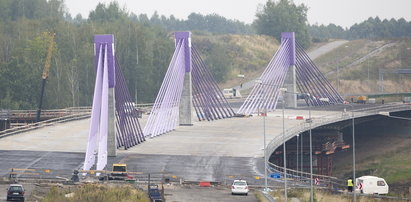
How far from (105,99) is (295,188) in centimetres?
2275

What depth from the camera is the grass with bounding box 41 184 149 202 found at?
6525 centimetres

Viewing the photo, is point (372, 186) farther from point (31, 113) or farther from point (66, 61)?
point (66, 61)

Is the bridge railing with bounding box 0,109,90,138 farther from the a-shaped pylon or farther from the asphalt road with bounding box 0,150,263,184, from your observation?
the a-shaped pylon

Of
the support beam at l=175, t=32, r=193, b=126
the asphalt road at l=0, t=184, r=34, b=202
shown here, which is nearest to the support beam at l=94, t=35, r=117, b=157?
the asphalt road at l=0, t=184, r=34, b=202

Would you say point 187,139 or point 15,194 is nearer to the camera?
point 15,194

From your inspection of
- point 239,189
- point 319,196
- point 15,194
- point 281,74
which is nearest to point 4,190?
point 15,194

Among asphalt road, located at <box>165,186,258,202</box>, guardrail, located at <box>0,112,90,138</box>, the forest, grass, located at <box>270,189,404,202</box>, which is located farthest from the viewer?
the forest

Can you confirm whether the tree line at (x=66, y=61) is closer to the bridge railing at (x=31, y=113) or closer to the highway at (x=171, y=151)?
the bridge railing at (x=31, y=113)

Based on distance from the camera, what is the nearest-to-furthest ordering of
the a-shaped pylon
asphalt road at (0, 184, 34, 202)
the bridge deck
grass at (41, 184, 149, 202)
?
grass at (41, 184, 149, 202) → asphalt road at (0, 184, 34, 202) → the bridge deck → the a-shaped pylon

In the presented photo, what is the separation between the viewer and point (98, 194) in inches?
2633

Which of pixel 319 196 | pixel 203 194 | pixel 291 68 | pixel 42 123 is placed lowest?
pixel 319 196

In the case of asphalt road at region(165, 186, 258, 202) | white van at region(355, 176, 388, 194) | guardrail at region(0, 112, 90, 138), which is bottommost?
white van at region(355, 176, 388, 194)

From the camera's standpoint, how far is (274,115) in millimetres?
138875

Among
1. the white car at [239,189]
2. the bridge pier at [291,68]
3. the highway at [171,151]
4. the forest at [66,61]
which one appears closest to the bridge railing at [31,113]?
the highway at [171,151]
